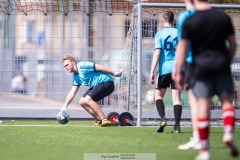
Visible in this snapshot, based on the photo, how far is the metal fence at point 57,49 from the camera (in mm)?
15922

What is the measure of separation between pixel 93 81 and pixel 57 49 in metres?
2.58

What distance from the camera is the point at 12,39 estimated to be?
16.3 metres

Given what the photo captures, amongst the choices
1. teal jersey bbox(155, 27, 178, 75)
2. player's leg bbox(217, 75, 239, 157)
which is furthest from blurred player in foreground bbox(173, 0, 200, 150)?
teal jersey bbox(155, 27, 178, 75)

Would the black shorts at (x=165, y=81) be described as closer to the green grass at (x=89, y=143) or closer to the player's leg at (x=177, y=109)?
the player's leg at (x=177, y=109)

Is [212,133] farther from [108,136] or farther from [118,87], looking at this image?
[118,87]

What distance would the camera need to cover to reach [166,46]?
1228 cm

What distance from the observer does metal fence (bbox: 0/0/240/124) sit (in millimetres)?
15922

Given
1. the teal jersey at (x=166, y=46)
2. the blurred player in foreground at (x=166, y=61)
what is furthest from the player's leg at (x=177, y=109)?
the teal jersey at (x=166, y=46)

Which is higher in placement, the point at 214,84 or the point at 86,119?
the point at 214,84

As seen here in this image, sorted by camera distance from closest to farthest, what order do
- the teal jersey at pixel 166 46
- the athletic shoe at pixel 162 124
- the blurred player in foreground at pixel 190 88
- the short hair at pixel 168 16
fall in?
the blurred player in foreground at pixel 190 88
the athletic shoe at pixel 162 124
the short hair at pixel 168 16
the teal jersey at pixel 166 46

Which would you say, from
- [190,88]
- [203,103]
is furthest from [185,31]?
[190,88]

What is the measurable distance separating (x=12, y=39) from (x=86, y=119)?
2.38 metres

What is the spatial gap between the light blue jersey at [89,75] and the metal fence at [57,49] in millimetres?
1372

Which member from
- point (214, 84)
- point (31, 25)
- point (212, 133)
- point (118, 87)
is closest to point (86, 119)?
point (118, 87)
